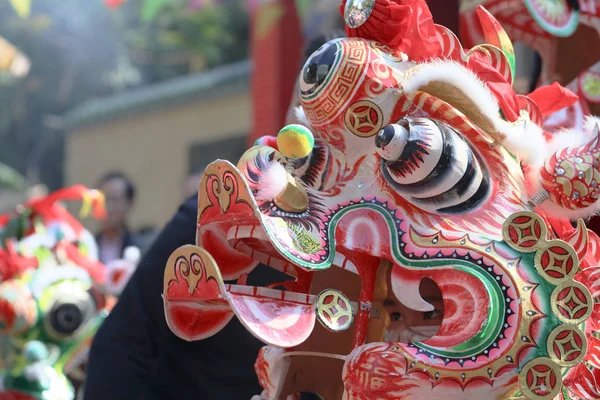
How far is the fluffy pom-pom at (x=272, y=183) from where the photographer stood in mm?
1268

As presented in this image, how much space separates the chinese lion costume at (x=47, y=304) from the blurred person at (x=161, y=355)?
0.55m

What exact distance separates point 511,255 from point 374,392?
9.6 inches

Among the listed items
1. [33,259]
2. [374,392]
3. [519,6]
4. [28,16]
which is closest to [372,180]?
[374,392]

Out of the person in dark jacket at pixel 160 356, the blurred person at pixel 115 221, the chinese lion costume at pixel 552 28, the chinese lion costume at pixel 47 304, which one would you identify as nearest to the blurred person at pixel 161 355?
the person in dark jacket at pixel 160 356

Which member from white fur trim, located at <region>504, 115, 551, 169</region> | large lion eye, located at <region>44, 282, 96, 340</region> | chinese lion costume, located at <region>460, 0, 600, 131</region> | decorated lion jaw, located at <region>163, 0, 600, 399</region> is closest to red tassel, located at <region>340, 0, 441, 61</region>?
decorated lion jaw, located at <region>163, 0, 600, 399</region>

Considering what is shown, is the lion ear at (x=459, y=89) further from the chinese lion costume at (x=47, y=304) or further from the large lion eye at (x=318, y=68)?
the chinese lion costume at (x=47, y=304)

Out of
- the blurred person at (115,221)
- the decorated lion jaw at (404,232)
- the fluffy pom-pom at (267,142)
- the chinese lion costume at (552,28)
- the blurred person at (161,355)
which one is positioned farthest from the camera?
the blurred person at (115,221)

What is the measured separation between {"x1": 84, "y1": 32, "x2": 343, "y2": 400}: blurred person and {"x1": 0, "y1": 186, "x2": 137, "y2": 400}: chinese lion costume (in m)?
0.55

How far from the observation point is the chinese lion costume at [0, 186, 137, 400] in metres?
2.26

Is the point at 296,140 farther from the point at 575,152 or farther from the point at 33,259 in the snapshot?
the point at 33,259

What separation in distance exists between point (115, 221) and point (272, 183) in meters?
2.70

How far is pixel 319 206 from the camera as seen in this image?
128 cm

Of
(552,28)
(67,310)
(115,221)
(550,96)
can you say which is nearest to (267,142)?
(550,96)

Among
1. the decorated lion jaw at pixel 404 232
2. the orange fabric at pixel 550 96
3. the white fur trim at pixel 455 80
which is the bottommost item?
the decorated lion jaw at pixel 404 232
